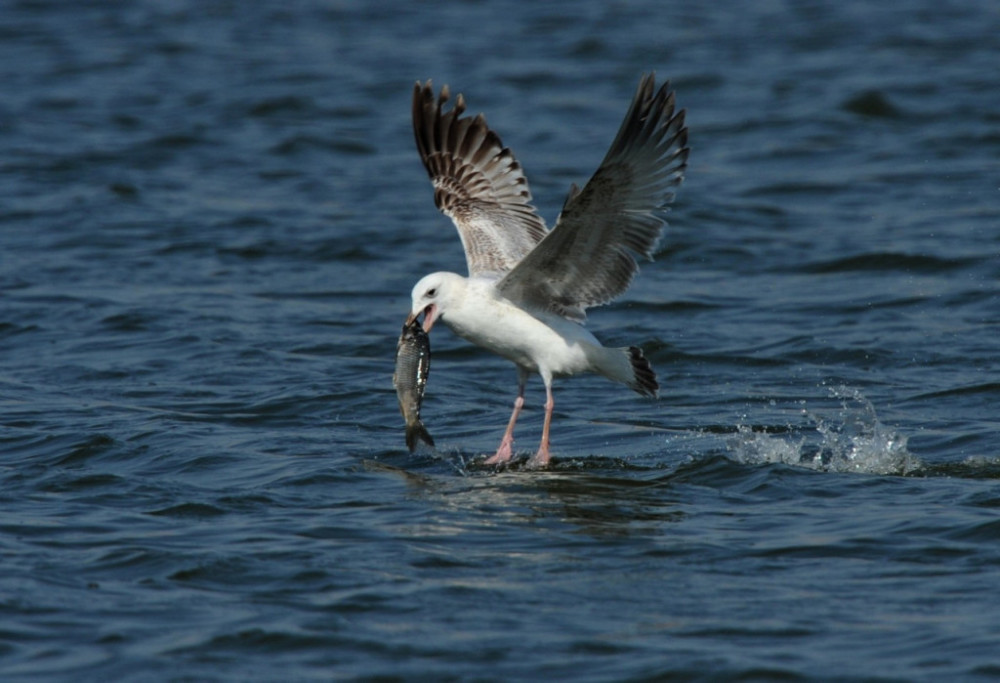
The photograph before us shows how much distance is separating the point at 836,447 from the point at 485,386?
300 cm

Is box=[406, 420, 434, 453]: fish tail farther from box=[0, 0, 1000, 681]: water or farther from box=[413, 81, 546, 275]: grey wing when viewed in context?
box=[413, 81, 546, 275]: grey wing

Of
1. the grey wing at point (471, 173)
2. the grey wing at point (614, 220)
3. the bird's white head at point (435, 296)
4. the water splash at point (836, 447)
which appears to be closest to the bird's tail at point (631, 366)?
the grey wing at point (614, 220)

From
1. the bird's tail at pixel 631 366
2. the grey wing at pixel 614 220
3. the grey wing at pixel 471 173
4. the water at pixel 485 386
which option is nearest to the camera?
the water at pixel 485 386

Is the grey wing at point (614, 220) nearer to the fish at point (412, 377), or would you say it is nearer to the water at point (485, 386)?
the fish at point (412, 377)

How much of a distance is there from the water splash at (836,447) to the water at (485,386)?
3 centimetres

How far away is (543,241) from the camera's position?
8.03 metres

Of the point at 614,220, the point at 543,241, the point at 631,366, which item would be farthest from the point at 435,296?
the point at 631,366

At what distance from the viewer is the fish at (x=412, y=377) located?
825cm

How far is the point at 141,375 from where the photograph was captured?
10828mm

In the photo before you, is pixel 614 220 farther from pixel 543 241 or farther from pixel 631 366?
pixel 631 366

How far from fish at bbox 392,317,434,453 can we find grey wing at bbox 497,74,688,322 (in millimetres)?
599

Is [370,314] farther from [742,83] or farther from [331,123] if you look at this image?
[742,83]

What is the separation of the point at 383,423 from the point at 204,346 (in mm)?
2532

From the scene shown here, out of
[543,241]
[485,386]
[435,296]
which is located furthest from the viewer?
[485,386]
